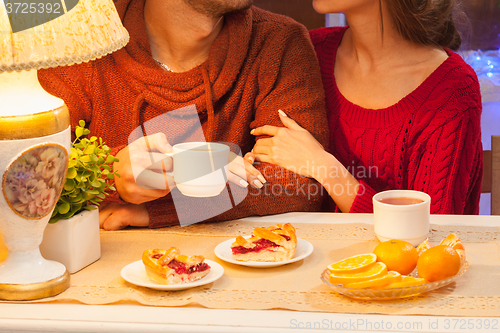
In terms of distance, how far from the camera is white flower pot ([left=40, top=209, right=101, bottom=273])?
0.89m

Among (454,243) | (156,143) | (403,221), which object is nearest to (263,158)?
(156,143)

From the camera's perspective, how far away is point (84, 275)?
884 millimetres

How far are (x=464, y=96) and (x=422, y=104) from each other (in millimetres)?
114

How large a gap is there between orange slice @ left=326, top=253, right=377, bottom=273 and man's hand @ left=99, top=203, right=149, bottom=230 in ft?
1.60

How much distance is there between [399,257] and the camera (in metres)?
0.82

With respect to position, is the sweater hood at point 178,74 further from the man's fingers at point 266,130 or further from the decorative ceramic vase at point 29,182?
the decorative ceramic vase at point 29,182

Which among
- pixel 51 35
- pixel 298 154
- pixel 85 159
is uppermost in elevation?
pixel 51 35

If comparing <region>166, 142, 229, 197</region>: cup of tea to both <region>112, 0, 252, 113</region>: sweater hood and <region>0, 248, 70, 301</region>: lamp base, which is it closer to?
<region>0, 248, 70, 301</region>: lamp base

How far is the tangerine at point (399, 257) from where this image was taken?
823mm

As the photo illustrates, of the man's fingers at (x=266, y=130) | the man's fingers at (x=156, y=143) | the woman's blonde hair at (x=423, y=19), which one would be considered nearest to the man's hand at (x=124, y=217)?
the man's fingers at (x=156, y=143)

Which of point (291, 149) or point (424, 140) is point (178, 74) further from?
point (424, 140)

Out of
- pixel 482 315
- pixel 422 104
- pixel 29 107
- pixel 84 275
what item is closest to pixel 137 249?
pixel 84 275

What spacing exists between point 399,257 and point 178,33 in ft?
2.92

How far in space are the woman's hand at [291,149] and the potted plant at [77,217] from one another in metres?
0.49
